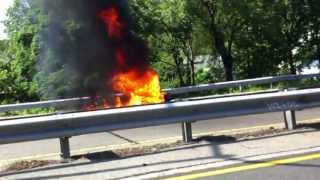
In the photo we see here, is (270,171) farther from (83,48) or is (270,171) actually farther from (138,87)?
(83,48)

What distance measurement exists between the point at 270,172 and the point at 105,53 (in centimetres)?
933

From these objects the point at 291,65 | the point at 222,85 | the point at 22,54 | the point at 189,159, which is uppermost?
the point at 22,54

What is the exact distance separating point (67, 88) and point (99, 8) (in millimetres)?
6225

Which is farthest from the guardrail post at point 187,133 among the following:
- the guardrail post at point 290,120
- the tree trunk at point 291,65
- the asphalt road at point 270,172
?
the tree trunk at point 291,65

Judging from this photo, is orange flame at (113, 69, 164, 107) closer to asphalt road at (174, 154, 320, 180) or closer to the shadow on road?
the shadow on road

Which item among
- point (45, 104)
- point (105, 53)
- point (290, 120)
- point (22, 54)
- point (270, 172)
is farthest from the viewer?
point (22, 54)

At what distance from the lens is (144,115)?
8.44 meters

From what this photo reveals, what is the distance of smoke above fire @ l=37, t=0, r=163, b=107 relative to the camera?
14.1 meters

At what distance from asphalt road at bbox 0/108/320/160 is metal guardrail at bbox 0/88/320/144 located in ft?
4.86

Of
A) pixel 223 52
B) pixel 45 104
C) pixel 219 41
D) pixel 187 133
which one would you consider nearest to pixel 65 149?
pixel 187 133

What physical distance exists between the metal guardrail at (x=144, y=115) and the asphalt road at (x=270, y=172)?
1.57m

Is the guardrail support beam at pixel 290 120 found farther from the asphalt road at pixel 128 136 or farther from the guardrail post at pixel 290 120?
the asphalt road at pixel 128 136

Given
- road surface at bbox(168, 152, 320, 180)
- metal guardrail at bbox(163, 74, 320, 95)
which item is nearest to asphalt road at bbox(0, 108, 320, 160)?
road surface at bbox(168, 152, 320, 180)

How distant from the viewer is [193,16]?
32.2 m
